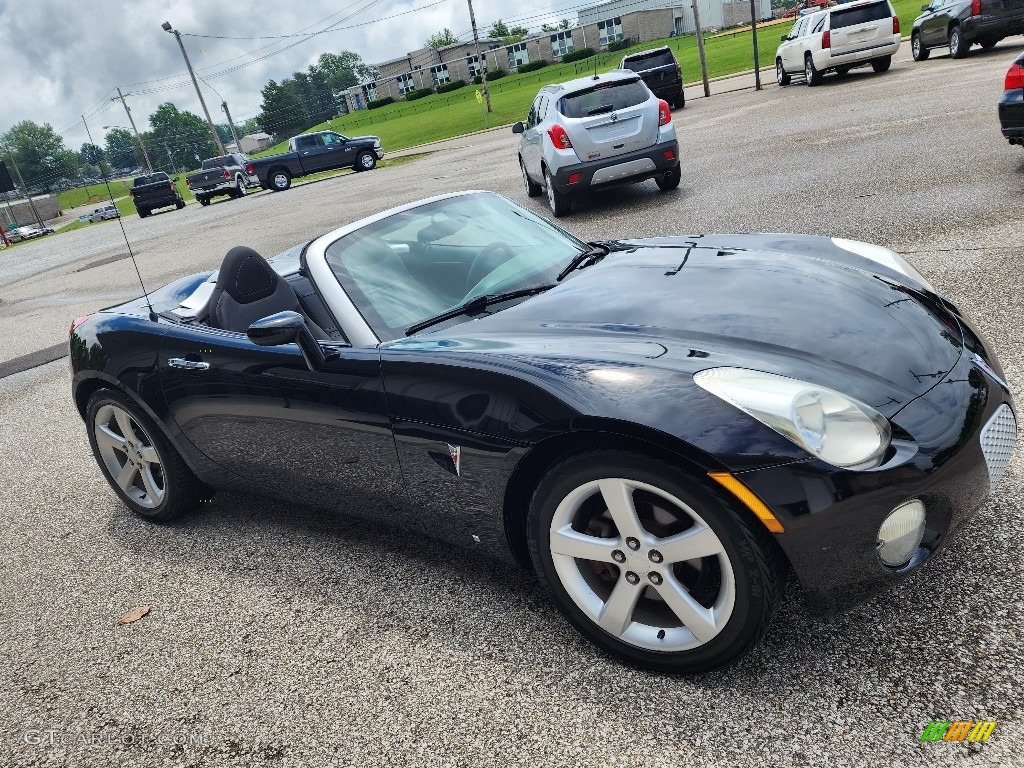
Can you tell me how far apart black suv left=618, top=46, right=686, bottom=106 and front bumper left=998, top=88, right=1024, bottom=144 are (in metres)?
16.3

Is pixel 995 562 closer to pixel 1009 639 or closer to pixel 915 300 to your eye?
pixel 1009 639

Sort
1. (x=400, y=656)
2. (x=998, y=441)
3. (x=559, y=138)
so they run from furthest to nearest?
1. (x=559, y=138)
2. (x=400, y=656)
3. (x=998, y=441)

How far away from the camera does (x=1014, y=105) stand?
7.08 metres

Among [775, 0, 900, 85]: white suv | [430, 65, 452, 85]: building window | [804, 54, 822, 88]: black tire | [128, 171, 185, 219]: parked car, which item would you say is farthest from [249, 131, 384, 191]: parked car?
[430, 65, 452, 85]: building window

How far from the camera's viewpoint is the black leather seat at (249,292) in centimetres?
334

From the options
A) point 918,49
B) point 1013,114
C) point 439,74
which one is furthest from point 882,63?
point 439,74

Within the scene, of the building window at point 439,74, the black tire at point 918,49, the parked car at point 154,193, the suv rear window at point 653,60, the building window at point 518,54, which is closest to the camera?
the black tire at point 918,49

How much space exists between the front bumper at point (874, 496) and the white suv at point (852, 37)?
19319mm

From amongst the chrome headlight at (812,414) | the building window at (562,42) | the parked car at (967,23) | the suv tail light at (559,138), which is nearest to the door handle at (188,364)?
the chrome headlight at (812,414)

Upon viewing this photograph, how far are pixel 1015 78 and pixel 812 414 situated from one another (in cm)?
684

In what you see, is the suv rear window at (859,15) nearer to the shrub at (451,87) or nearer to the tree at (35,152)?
the shrub at (451,87)

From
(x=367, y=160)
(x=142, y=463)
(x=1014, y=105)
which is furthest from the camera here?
(x=367, y=160)

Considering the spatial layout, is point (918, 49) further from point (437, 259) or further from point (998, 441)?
point (998, 441)

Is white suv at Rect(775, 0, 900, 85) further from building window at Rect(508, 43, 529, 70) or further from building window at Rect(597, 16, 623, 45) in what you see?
building window at Rect(508, 43, 529, 70)
